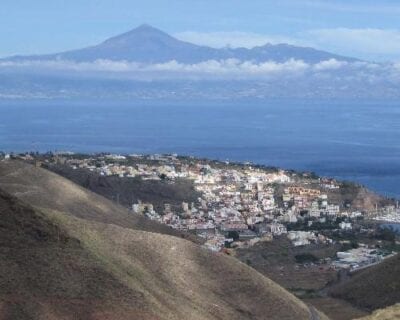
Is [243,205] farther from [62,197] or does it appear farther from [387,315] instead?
[387,315]

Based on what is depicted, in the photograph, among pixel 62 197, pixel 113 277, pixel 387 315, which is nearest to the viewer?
pixel 113 277

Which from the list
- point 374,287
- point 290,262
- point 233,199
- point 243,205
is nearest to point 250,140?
point 233,199

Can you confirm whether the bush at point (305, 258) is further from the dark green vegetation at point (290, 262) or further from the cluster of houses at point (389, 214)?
the cluster of houses at point (389, 214)

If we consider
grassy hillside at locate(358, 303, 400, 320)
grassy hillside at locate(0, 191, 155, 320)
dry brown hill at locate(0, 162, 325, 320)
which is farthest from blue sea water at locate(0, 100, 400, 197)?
grassy hillside at locate(0, 191, 155, 320)

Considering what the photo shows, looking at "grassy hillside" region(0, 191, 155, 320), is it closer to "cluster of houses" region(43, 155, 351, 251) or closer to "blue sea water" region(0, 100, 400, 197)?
"cluster of houses" region(43, 155, 351, 251)

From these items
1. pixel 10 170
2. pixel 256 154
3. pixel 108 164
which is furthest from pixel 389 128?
pixel 10 170

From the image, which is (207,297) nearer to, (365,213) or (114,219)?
(114,219)
